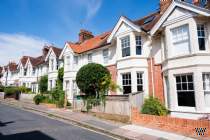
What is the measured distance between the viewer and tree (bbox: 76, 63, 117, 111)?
16516 mm

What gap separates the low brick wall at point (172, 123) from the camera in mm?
9223

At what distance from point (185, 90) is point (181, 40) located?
3691 millimetres

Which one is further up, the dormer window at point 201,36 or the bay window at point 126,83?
the dormer window at point 201,36

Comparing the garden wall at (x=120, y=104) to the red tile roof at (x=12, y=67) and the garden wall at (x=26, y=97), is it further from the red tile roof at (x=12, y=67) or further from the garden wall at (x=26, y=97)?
the red tile roof at (x=12, y=67)

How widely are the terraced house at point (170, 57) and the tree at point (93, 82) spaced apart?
1.62 m

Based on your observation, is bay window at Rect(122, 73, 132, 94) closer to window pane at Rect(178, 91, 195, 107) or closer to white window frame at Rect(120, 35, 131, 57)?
white window frame at Rect(120, 35, 131, 57)

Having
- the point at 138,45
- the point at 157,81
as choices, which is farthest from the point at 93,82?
the point at 157,81

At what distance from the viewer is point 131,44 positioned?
56.0 feet

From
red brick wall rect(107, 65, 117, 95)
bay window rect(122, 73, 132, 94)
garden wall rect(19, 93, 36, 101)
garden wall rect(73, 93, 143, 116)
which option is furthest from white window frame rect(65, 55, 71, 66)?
garden wall rect(73, 93, 143, 116)

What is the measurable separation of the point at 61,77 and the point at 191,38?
772 inches

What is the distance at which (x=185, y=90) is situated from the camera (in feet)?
42.3

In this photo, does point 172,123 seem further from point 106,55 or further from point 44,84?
point 44,84

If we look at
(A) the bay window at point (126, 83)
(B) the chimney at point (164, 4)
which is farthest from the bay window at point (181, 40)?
(A) the bay window at point (126, 83)

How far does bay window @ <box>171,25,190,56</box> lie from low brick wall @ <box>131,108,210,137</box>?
5412mm
